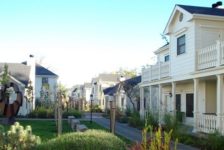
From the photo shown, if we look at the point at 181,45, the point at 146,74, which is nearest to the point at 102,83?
the point at 146,74

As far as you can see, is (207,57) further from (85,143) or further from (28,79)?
(28,79)

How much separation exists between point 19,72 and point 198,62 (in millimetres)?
27922

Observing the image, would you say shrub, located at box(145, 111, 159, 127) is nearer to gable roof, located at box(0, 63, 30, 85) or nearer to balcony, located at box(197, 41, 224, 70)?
balcony, located at box(197, 41, 224, 70)

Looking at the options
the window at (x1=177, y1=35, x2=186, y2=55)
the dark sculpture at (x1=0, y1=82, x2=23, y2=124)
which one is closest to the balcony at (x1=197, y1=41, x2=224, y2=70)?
the window at (x1=177, y1=35, x2=186, y2=55)

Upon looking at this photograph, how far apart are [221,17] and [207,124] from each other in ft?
19.4

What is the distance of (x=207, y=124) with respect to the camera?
19.2 m

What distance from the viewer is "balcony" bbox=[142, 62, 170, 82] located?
1048 inches

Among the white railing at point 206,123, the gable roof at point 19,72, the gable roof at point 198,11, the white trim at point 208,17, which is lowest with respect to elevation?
the white railing at point 206,123

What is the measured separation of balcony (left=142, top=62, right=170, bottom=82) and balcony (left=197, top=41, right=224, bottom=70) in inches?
222

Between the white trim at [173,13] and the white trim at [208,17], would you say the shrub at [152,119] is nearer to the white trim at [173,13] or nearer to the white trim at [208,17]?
the white trim at [173,13]

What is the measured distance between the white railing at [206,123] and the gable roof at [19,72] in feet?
83.2

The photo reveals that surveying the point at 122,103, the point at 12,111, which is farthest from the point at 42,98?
the point at 12,111

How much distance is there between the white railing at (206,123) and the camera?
18.5m

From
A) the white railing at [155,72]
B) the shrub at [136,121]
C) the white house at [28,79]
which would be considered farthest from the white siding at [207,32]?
the white house at [28,79]
